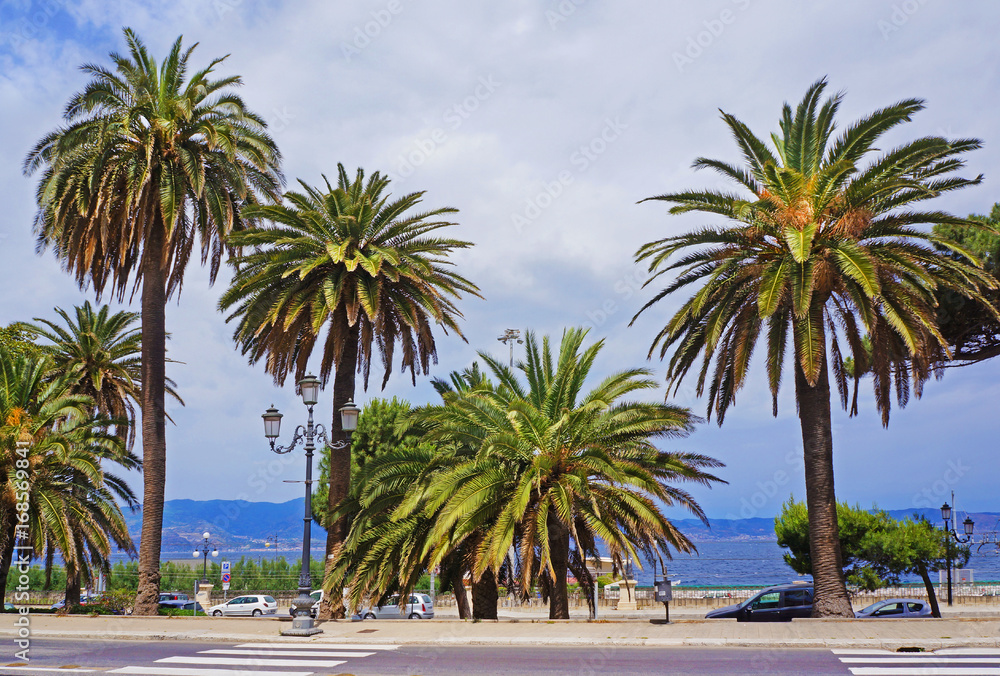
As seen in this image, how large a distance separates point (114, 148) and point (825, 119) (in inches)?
733

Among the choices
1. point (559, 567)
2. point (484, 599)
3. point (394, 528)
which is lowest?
point (484, 599)

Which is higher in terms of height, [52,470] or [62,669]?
[52,470]

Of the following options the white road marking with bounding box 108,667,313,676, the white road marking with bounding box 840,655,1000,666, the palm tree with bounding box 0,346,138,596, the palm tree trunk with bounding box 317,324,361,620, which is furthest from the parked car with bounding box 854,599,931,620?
the palm tree with bounding box 0,346,138,596

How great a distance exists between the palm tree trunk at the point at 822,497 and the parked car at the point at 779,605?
21.4 feet

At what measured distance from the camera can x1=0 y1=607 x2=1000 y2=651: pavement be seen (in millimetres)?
13133

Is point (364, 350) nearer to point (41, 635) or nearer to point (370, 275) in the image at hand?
point (370, 275)

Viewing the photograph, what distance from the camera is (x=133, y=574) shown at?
54.9 meters

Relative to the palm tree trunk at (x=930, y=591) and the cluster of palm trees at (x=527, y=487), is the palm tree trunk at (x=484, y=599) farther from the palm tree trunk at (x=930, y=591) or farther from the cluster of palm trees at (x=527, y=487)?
the palm tree trunk at (x=930, y=591)

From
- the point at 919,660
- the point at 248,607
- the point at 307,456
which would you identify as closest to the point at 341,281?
the point at 307,456

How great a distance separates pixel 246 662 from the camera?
40.7ft

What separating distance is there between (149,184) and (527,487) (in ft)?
44.7

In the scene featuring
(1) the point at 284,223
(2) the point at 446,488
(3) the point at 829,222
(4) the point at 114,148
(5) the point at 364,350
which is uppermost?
(4) the point at 114,148

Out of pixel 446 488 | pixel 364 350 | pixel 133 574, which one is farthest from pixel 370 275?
pixel 133 574

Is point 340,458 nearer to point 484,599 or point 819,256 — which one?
point 484,599
